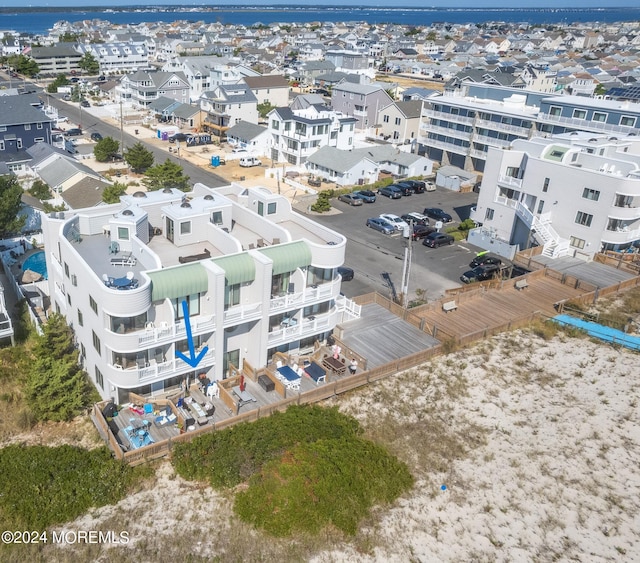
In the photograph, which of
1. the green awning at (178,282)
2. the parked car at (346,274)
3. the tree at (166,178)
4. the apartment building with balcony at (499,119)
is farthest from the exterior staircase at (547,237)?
the tree at (166,178)

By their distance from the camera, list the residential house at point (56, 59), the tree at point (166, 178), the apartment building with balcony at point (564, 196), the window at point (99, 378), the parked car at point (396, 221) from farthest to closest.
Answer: the residential house at point (56, 59), the tree at point (166, 178), the parked car at point (396, 221), the apartment building with balcony at point (564, 196), the window at point (99, 378)

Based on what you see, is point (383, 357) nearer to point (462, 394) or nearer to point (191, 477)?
point (462, 394)

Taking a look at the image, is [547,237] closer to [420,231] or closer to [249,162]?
[420,231]

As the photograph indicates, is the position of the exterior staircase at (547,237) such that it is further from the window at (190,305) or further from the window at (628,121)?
the window at (190,305)

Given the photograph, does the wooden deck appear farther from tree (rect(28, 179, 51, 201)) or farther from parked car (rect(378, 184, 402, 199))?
tree (rect(28, 179, 51, 201))

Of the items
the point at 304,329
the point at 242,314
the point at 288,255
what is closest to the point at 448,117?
the point at 304,329

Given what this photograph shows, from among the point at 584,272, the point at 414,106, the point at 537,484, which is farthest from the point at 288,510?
the point at 414,106

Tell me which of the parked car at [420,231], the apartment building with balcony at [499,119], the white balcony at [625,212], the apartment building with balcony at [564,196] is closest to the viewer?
the white balcony at [625,212]
